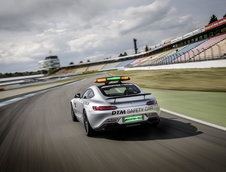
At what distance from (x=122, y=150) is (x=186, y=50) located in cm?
3787

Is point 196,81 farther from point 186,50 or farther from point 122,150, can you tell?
point 186,50

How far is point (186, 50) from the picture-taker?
3972 centimetres

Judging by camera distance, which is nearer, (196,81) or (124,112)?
(124,112)

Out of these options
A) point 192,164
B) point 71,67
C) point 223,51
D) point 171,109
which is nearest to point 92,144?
point 192,164

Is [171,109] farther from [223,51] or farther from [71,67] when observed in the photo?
[71,67]

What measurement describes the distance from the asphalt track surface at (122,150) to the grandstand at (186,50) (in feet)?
59.1

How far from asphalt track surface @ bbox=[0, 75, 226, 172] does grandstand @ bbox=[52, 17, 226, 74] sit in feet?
59.1

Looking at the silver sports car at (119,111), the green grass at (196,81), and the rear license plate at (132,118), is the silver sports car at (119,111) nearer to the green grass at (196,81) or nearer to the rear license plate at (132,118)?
the rear license plate at (132,118)

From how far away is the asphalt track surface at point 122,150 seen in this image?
12.2 ft

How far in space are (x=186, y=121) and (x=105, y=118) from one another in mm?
2426

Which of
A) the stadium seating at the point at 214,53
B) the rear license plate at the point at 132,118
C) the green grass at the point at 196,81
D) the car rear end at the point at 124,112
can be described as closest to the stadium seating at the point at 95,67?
the stadium seating at the point at 214,53

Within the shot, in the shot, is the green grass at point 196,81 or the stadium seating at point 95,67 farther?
the stadium seating at point 95,67

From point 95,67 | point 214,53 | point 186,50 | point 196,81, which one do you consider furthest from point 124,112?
point 95,67

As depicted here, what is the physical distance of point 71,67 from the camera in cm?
12619
